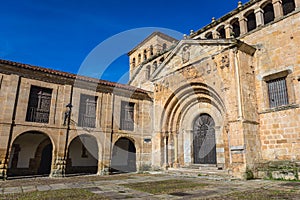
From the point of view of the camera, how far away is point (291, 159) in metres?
8.90

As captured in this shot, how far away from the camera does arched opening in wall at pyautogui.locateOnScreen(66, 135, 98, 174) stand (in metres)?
14.8

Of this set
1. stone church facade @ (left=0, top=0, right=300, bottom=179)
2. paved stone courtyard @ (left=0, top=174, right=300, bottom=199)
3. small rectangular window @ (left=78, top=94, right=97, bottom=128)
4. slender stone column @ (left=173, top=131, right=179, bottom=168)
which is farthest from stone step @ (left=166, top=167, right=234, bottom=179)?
small rectangular window @ (left=78, top=94, right=97, bottom=128)

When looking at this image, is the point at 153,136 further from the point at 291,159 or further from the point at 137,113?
the point at 291,159

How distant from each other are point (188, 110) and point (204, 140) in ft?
6.81

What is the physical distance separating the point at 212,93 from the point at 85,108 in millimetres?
7099

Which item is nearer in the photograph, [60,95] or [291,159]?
[291,159]

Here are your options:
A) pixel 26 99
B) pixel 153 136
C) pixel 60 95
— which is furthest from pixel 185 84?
pixel 26 99

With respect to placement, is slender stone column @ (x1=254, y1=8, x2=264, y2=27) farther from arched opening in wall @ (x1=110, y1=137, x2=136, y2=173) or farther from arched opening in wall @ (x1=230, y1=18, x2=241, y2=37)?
arched opening in wall @ (x1=110, y1=137, x2=136, y2=173)

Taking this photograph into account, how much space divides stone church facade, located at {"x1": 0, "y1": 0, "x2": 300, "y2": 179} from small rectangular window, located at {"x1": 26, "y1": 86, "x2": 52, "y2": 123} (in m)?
0.05

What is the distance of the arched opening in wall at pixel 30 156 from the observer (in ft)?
42.4

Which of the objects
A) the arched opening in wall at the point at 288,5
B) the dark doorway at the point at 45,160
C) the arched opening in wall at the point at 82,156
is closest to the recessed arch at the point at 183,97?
the arched opening in wall at the point at 82,156

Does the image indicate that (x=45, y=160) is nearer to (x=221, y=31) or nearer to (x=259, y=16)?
(x=221, y=31)

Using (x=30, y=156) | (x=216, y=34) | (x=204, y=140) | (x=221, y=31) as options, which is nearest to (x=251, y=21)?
(x=221, y=31)

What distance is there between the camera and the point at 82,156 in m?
15.4
